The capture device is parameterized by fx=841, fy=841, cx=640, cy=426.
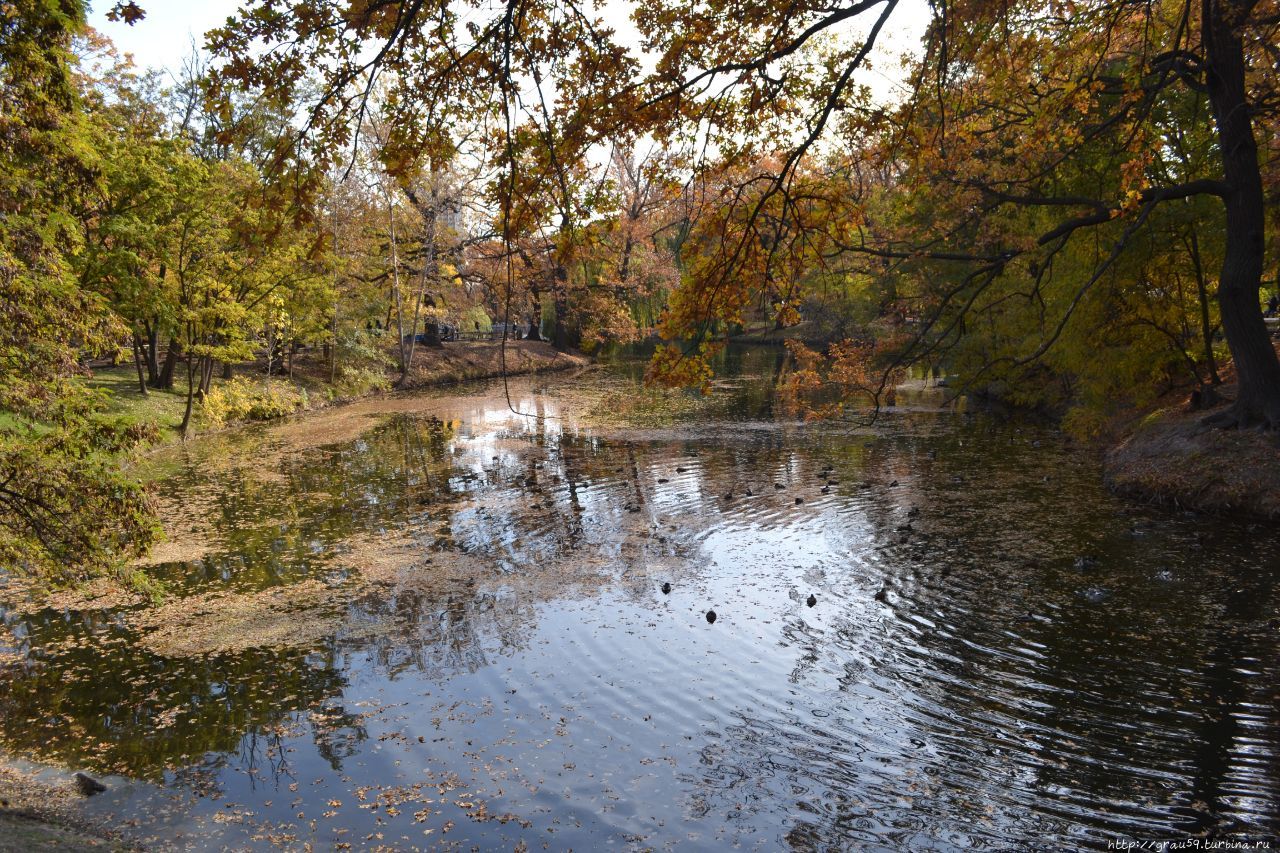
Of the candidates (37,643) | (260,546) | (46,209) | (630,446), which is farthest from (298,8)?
(630,446)

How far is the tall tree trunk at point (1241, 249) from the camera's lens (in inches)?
465

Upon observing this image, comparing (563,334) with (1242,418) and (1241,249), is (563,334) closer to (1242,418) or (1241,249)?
(1242,418)

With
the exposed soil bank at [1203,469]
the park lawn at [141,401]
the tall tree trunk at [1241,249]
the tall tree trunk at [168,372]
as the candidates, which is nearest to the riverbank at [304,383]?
the park lawn at [141,401]

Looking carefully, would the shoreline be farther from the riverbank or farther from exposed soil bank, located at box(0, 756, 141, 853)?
exposed soil bank, located at box(0, 756, 141, 853)

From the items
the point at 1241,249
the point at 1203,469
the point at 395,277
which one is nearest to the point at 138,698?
the point at 1203,469

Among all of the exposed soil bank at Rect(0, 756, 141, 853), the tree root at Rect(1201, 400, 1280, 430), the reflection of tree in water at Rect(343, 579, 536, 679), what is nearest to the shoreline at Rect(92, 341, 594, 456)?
the reflection of tree in water at Rect(343, 579, 536, 679)

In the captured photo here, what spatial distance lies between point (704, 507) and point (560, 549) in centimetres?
340

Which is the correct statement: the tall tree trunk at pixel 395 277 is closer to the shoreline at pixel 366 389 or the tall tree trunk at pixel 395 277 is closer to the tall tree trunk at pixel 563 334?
the shoreline at pixel 366 389

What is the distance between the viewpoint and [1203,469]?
1349 cm

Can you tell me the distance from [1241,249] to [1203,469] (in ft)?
11.3

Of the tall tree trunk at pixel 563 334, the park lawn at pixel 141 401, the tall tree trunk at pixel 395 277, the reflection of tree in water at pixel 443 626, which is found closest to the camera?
the reflection of tree in water at pixel 443 626

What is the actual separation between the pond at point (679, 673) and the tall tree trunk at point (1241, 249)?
2.24 metres

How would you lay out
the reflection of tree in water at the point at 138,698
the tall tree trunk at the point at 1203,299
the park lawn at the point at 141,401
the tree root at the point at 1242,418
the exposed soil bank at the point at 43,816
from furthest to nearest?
1. the park lawn at the point at 141,401
2. the tall tree trunk at the point at 1203,299
3. the tree root at the point at 1242,418
4. the reflection of tree in water at the point at 138,698
5. the exposed soil bank at the point at 43,816

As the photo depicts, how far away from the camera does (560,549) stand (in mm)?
12773
